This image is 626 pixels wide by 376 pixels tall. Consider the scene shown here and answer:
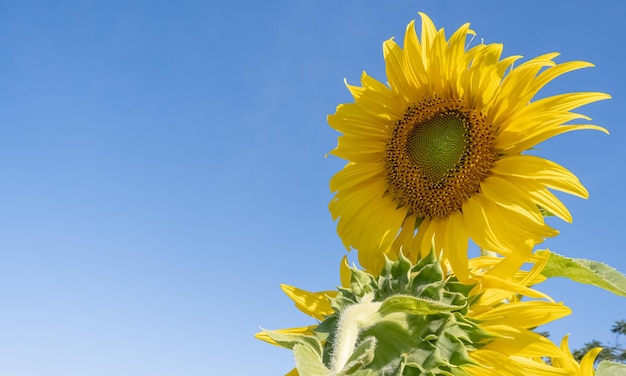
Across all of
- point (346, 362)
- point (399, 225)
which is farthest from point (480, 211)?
point (346, 362)

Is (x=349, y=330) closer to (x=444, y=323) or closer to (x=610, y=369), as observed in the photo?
(x=444, y=323)

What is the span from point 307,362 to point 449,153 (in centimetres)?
183

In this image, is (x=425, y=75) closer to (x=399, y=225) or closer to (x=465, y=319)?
(x=399, y=225)

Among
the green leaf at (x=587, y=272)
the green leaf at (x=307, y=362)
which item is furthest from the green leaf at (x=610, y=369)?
the green leaf at (x=307, y=362)

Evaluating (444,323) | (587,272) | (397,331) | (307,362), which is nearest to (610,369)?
(587,272)

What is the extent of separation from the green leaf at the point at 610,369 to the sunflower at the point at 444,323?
0.14 metres

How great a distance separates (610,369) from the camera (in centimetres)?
268

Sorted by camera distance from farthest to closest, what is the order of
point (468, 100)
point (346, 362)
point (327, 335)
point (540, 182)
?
point (468, 100) < point (540, 182) < point (327, 335) < point (346, 362)

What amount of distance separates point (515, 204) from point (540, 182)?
137 millimetres

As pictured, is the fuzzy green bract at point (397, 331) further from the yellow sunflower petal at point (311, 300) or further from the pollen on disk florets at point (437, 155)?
the pollen on disk florets at point (437, 155)

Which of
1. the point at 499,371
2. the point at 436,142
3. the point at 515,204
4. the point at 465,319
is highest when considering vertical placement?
the point at 436,142

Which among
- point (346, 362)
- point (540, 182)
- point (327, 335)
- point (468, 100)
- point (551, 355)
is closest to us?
point (346, 362)

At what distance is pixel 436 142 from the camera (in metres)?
3.20

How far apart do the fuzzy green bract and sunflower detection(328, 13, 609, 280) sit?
0.41 meters
